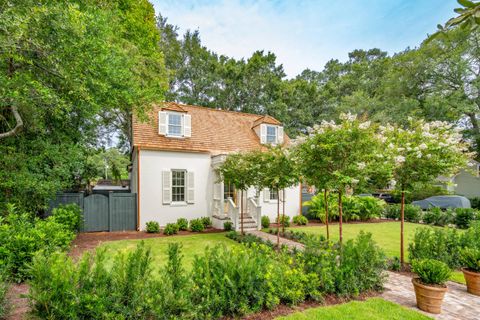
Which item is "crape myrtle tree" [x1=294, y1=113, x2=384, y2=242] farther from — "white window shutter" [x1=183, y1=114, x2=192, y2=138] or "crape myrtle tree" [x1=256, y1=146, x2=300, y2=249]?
"white window shutter" [x1=183, y1=114, x2=192, y2=138]

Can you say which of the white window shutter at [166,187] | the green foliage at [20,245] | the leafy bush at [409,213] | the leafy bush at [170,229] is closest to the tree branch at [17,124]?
the green foliage at [20,245]

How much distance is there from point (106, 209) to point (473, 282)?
1275 cm

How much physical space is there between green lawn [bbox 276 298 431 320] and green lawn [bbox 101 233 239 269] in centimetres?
414

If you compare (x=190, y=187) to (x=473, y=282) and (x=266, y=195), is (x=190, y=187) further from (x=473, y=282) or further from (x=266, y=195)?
(x=473, y=282)

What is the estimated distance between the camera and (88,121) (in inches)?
468

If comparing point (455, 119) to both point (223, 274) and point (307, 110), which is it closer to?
point (307, 110)

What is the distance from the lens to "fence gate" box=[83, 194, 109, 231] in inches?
446

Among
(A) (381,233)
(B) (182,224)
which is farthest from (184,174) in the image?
(A) (381,233)

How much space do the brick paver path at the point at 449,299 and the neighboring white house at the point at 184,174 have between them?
5.65 m

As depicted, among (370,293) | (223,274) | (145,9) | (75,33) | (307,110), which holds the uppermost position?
(145,9)

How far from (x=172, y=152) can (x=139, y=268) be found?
30.0 feet

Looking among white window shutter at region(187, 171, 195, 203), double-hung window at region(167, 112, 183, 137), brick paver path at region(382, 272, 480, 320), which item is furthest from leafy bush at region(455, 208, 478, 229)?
double-hung window at region(167, 112, 183, 137)

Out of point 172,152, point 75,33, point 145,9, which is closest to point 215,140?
point 172,152

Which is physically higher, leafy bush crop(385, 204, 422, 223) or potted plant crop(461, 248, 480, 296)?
potted plant crop(461, 248, 480, 296)
